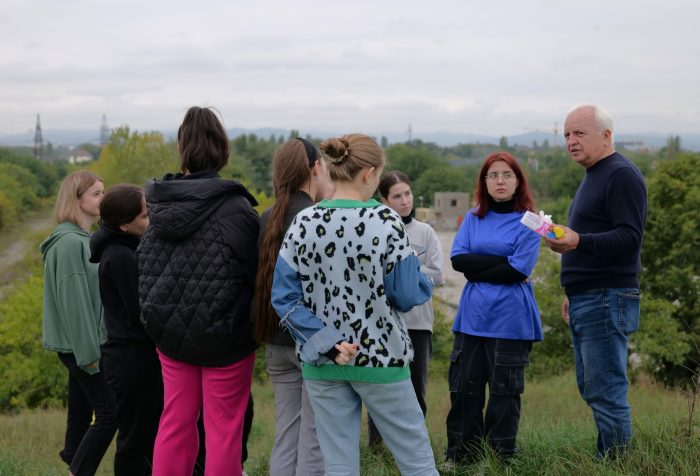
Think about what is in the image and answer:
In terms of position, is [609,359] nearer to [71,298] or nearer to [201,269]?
[201,269]

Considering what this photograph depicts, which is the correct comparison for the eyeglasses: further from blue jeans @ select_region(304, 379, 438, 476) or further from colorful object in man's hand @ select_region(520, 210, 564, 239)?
blue jeans @ select_region(304, 379, 438, 476)

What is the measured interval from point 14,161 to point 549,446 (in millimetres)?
122433

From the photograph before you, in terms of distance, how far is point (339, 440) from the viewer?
351cm

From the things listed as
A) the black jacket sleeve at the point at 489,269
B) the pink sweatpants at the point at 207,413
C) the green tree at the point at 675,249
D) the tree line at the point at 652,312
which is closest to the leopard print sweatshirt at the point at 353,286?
the pink sweatpants at the point at 207,413

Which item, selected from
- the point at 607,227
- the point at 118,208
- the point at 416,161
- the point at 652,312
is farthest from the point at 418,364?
the point at 416,161

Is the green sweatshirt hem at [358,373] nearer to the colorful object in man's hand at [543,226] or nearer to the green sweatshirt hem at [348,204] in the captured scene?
the green sweatshirt hem at [348,204]

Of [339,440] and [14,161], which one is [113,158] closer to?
[339,440]

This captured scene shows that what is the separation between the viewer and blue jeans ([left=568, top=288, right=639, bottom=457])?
4367mm

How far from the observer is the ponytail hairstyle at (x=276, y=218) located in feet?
12.6

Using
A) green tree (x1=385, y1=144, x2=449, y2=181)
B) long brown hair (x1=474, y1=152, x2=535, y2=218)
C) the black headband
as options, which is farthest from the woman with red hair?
green tree (x1=385, y1=144, x2=449, y2=181)

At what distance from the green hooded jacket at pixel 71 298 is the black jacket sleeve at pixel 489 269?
8.71ft

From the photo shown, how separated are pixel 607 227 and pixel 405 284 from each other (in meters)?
1.81

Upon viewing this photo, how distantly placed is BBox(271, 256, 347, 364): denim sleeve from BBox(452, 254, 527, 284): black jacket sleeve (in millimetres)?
1604

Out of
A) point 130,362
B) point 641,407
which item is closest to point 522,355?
point 130,362
